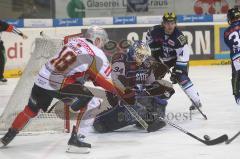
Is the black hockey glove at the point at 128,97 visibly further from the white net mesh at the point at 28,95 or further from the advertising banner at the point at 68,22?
the advertising banner at the point at 68,22

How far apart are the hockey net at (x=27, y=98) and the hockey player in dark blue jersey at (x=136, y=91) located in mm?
358

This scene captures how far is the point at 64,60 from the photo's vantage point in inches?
152

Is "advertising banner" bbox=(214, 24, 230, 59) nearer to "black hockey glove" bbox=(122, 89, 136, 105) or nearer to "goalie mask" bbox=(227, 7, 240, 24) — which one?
"goalie mask" bbox=(227, 7, 240, 24)

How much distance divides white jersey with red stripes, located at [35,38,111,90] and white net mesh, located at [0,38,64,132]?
0.75 m

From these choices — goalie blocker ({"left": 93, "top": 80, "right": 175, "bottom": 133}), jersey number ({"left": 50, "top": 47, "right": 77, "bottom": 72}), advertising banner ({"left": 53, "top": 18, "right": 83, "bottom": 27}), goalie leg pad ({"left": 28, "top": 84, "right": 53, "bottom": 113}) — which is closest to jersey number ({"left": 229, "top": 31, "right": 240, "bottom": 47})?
goalie blocker ({"left": 93, "top": 80, "right": 175, "bottom": 133})

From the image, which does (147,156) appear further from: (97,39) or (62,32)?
(62,32)

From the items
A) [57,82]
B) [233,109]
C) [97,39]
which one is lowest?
[233,109]

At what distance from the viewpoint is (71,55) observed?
385 cm

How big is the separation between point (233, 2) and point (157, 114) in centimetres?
649

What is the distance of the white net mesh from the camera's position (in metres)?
4.63

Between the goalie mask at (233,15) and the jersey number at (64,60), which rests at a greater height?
the goalie mask at (233,15)

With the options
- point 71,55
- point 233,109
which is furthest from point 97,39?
point 233,109

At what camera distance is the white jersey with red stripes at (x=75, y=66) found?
3826mm

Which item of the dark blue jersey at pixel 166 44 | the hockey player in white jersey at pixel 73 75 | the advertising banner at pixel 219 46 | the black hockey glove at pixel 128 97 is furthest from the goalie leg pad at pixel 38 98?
the advertising banner at pixel 219 46
